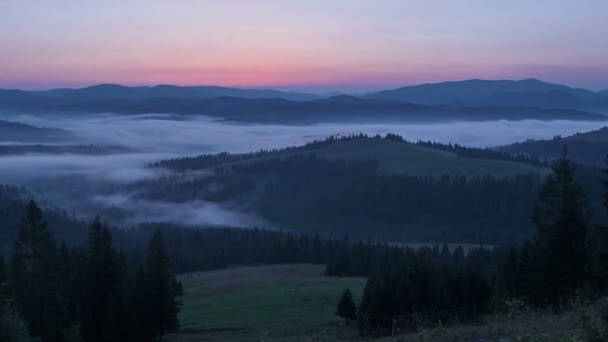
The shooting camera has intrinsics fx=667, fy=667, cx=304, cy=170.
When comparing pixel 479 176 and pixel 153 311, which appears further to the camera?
pixel 479 176

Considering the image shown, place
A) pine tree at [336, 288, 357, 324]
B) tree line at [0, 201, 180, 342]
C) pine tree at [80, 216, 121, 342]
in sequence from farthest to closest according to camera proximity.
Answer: pine tree at [336, 288, 357, 324], pine tree at [80, 216, 121, 342], tree line at [0, 201, 180, 342]

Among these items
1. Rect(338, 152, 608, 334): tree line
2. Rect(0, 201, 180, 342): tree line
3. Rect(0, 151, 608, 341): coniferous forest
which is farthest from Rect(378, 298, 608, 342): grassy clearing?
Rect(0, 201, 180, 342): tree line

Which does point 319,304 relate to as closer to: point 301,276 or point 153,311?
point 153,311

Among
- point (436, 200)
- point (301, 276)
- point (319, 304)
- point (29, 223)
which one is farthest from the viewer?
point (436, 200)

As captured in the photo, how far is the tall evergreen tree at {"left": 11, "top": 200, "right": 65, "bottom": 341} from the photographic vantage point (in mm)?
33188

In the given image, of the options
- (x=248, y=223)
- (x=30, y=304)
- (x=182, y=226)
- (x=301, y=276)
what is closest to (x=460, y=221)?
(x=248, y=223)

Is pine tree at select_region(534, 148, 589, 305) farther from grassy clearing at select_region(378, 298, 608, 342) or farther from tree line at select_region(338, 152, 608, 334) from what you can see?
grassy clearing at select_region(378, 298, 608, 342)

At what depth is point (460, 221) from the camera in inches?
6924

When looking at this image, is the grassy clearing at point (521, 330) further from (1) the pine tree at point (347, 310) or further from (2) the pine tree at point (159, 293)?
(1) the pine tree at point (347, 310)

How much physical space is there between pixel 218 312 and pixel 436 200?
137 metres

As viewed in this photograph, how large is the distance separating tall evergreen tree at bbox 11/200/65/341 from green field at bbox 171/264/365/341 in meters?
8.91

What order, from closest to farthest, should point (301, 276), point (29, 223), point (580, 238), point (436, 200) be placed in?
point (580, 238), point (29, 223), point (301, 276), point (436, 200)

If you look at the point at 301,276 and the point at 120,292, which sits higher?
the point at 120,292

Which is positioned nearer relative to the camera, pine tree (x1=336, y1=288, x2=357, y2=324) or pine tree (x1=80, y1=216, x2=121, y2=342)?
pine tree (x1=80, y1=216, x2=121, y2=342)
